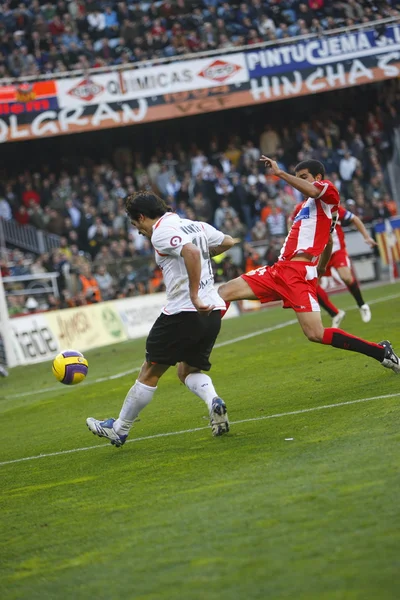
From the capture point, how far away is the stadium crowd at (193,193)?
25.8 metres

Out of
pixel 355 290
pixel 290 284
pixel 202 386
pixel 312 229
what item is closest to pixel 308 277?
pixel 290 284

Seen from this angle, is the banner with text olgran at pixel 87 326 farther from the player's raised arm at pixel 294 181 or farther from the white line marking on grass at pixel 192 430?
the player's raised arm at pixel 294 181

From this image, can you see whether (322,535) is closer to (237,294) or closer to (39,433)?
(237,294)

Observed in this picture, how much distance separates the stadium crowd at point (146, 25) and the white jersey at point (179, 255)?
22927 millimetres

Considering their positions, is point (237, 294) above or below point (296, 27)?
below

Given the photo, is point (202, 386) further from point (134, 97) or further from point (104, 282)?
point (134, 97)

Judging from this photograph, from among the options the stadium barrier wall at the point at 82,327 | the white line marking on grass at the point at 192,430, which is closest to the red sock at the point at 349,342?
the white line marking on grass at the point at 192,430

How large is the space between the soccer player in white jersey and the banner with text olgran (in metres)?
12.9

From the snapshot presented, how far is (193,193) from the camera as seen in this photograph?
29.6 meters

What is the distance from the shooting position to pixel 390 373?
31.7 ft

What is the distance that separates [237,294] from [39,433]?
8.42 feet

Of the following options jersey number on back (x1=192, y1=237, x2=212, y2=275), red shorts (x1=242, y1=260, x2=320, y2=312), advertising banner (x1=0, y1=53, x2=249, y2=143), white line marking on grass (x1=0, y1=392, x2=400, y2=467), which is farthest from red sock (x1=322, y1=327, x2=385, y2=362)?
advertising banner (x1=0, y1=53, x2=249, y2=143)

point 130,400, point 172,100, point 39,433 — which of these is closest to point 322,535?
point 130,400

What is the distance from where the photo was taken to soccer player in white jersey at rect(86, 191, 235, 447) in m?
7.31
